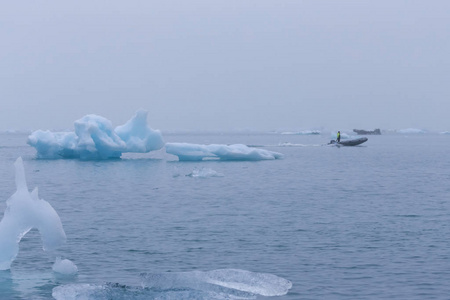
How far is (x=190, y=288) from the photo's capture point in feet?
31.7

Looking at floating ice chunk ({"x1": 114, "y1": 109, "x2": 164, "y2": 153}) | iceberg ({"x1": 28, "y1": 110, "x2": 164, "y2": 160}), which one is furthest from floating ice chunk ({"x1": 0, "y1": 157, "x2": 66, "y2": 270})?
floating ice chunk ({"x1": 114, "y1": 109, "x2": 164, "y2": 153})

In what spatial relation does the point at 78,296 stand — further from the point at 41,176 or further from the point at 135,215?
the point at 41,176

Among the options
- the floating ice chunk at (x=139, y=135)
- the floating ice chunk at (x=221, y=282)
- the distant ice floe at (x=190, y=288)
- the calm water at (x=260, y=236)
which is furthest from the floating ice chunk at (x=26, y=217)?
the floating ice chunk at (x=139, y=135)

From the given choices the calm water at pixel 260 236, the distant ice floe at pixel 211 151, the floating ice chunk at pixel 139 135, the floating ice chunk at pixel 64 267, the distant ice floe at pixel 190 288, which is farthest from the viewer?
the floating ice chunk at pixel 139 135

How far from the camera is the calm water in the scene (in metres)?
10.9

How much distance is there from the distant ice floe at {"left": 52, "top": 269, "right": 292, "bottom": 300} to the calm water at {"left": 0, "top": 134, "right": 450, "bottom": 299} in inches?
11.2

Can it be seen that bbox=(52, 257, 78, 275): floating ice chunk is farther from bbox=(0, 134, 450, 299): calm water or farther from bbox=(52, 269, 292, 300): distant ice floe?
bbox=(52, 269, 292, 300): distant ice floe

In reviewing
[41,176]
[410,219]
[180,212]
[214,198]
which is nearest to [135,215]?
[180,212]

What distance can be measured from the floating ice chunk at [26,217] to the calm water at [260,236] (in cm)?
70

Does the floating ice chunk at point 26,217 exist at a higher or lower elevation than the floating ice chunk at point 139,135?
lower

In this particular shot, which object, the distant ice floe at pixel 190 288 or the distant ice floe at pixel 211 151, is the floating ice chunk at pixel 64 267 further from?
the distant ice floe at pixel 211 151

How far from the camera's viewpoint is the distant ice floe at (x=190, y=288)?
9.38m

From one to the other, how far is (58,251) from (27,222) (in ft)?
7.40

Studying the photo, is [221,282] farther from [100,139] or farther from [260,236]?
[100,139]
